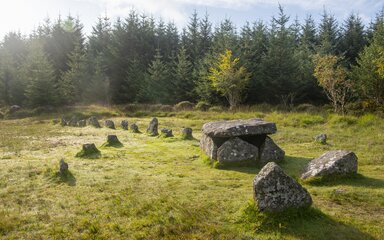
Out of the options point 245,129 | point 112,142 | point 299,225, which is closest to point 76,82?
point 112,142

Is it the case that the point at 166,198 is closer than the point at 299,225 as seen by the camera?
No

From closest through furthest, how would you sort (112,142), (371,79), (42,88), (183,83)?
(112,142), (371,79), (42,88), (183,83)

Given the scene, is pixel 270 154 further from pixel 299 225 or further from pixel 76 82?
pixel 76 82

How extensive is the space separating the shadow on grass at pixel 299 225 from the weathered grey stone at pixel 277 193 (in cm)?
18

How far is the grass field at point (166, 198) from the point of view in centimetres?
849

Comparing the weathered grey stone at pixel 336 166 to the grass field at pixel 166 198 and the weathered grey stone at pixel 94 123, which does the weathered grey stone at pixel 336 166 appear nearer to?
the grass field at pixel 166 198

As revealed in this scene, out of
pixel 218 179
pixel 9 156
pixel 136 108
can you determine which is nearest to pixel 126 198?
pixel 218 179

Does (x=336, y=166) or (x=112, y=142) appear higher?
(x=336, y=166)

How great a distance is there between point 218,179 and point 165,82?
44609mm

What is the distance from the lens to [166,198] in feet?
35.1

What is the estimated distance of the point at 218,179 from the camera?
13203 mm

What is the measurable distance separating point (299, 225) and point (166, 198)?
4081 mm

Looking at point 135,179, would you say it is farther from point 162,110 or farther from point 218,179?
point 162,110

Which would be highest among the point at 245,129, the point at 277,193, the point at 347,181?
the point at 245,129
